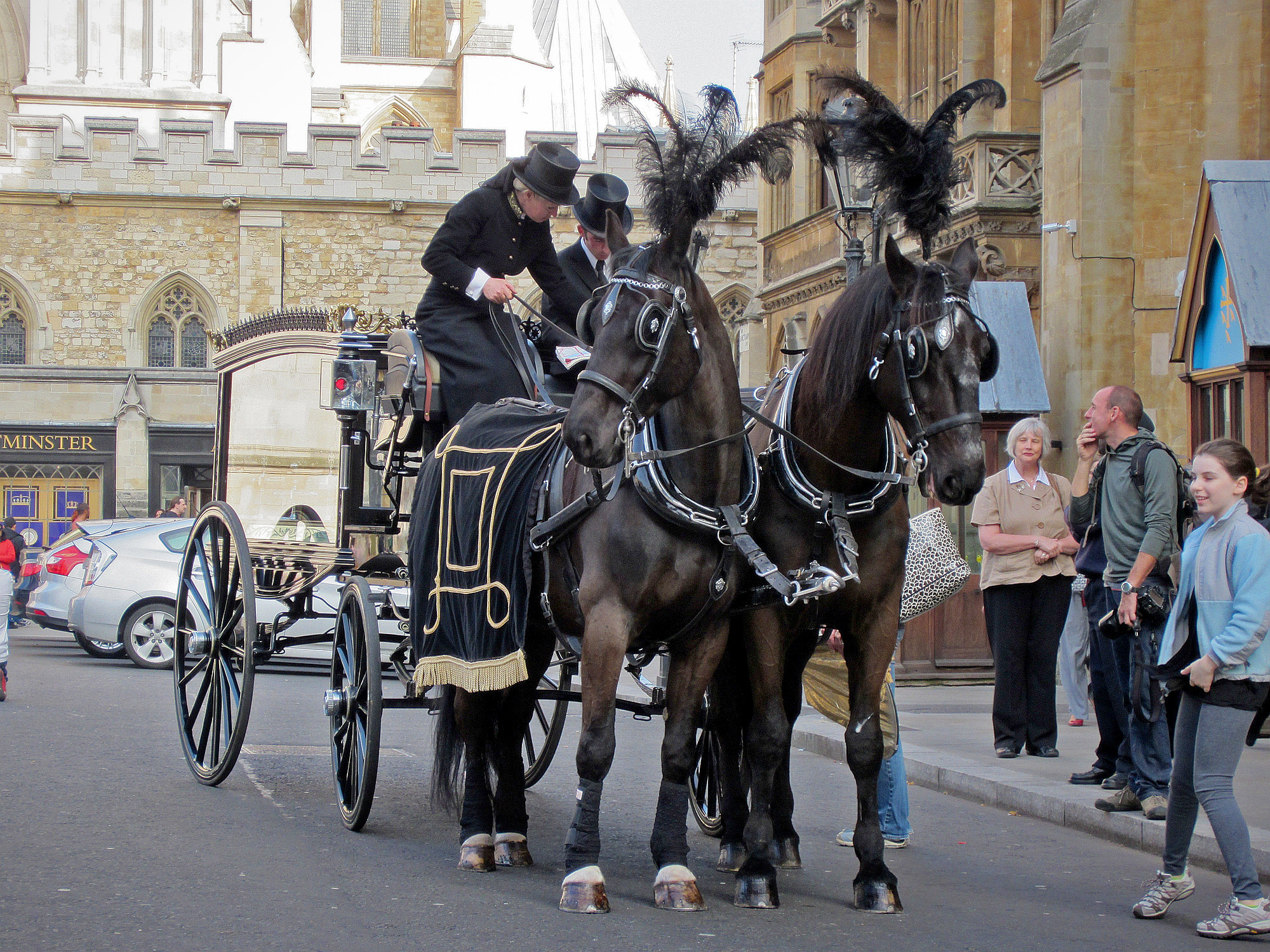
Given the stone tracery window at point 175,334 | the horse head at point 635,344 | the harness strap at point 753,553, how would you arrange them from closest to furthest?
the horse head at point 635,344, the harness strap at point 753,553, the stone tracery window at point 175,334

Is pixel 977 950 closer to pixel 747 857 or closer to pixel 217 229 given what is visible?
pixel 747 857

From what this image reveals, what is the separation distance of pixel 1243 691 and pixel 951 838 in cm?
215

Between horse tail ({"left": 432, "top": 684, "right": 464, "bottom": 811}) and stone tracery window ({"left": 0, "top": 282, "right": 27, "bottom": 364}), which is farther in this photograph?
stone tracery window ({"left": 0, "top": 282, "right": 27, "bottom": 364})

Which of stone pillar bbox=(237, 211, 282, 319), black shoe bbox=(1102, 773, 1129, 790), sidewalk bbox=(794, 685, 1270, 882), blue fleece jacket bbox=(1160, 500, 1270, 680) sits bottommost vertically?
sidewalk bbox=(794, 685, 1270, 882)

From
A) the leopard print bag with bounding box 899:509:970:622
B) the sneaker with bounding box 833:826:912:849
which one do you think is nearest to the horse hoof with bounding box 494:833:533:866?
the sneaker with bounding box 833:826:912:849

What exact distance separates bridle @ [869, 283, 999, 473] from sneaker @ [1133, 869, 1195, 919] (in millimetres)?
1700

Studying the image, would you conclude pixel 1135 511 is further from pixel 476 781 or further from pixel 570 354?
pixel 476 781

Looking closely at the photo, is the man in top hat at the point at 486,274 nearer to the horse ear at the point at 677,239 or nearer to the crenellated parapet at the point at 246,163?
the horse ear at the point at 677,239

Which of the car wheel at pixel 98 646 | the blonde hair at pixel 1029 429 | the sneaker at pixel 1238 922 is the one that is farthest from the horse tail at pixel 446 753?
the car wheel at pixel 98 646

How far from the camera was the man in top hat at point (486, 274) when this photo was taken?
6535 millimetres

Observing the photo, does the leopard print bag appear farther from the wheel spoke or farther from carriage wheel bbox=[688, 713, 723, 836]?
the wheel spoke

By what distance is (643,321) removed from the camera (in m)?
4.63

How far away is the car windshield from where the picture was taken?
15.3 m

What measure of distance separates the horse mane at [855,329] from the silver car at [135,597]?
1041cm
